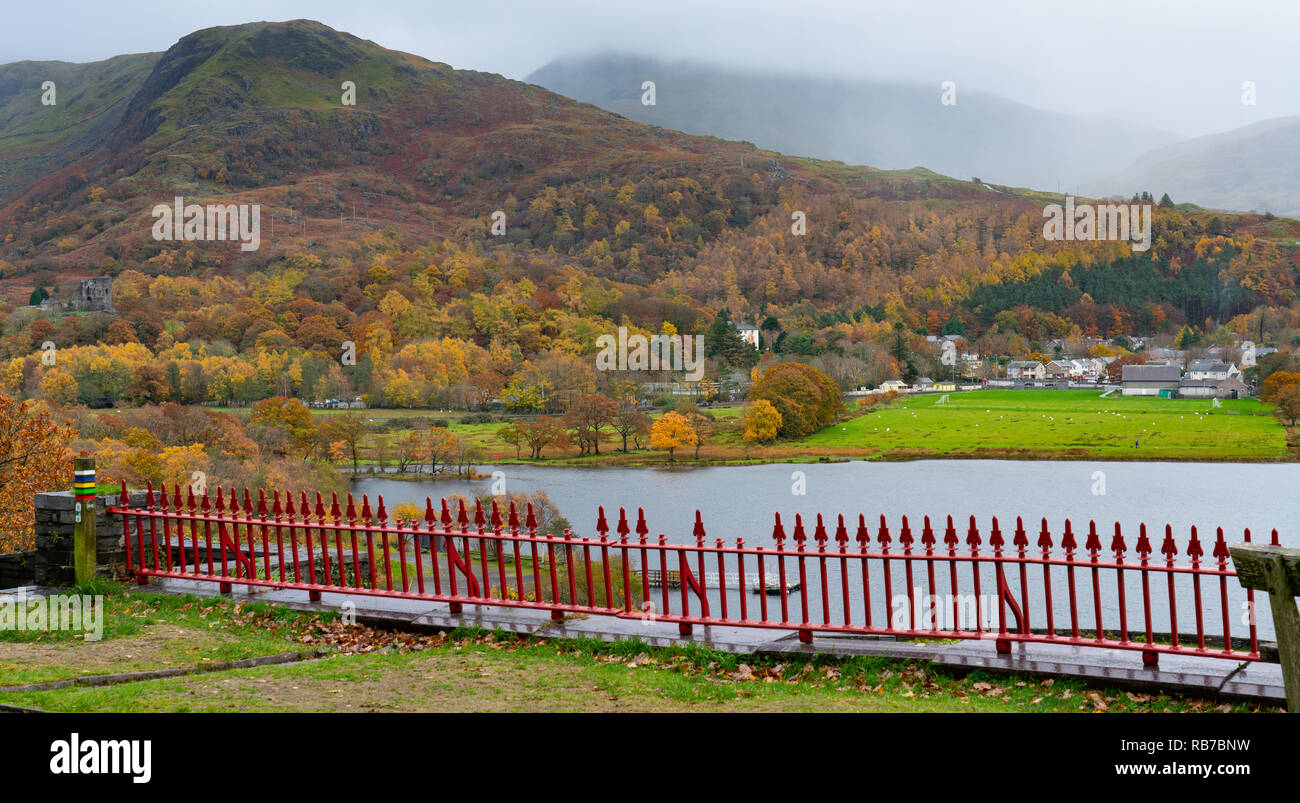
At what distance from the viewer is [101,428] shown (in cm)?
6944

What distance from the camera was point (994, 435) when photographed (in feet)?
319

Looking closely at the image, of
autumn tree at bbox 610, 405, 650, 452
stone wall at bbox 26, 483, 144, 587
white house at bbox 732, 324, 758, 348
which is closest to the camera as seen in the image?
stone wall at bbox 26, 483, 144, 587

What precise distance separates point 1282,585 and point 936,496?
2579 inches

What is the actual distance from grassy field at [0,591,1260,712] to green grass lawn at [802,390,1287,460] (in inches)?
3315

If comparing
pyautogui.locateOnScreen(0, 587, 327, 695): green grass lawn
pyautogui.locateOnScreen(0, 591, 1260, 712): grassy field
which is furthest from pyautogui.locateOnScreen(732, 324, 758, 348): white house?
pyautogui.locateOnScreen(0, 591, 1260, 712): grassy field

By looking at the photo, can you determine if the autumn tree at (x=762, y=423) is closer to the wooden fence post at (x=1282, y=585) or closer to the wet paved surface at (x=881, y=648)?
the wet paved surface at (x=881, y=648)

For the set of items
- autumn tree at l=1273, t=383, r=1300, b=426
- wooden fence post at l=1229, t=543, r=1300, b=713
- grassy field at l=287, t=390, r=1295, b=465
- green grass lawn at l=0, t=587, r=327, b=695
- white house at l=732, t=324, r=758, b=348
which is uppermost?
white house at l=732, t=324, r=758, b=348

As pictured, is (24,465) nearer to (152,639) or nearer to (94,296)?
(152,639)

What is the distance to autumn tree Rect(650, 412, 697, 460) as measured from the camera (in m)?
89.2

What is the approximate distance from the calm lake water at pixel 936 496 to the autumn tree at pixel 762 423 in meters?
7.18

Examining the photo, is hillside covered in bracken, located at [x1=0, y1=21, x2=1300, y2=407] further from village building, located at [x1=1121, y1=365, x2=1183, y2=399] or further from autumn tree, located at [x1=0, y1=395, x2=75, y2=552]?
autumn tree, located at [x1=0, y1=395, x2=75, y2=552]

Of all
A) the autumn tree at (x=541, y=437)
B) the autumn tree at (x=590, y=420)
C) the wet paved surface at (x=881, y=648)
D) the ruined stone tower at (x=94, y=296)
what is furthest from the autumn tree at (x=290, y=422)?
the ruined stone tower at (x=94, y=296)

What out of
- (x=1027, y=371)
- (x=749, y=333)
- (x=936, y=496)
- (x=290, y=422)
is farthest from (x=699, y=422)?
(x=1027, y=371)
